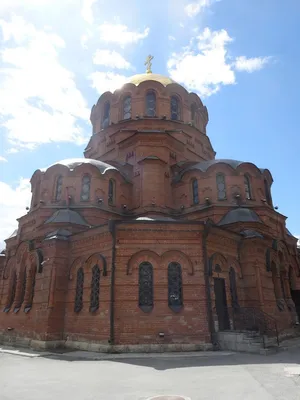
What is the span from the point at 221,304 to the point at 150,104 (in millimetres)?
13908

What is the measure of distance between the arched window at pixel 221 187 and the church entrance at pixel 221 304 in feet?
17.7

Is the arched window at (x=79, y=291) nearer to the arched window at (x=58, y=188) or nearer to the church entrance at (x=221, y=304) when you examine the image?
the arched window at (x=58, y=188)

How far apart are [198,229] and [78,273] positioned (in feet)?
17.4

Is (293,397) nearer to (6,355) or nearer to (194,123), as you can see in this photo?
(6,355)

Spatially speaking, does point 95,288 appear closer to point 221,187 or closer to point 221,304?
point 221,304

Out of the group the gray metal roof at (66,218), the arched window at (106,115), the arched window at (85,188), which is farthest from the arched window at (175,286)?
the arched window at (106,115)

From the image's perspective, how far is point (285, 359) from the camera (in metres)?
9.16

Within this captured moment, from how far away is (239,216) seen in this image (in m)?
15.2

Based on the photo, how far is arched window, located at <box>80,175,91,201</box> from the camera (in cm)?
Result: 1633

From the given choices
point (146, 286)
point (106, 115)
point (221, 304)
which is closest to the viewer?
point (146, 286)

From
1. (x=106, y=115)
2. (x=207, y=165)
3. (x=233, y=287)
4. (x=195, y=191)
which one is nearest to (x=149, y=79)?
(x=106, y=115)

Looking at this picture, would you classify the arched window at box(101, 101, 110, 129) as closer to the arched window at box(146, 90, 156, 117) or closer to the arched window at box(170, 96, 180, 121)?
the arched window at box(146, 90, 156, 117)

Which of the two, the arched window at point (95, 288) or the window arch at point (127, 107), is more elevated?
the window arch at point (127, 107)

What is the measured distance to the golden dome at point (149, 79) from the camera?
2147 centimetres
